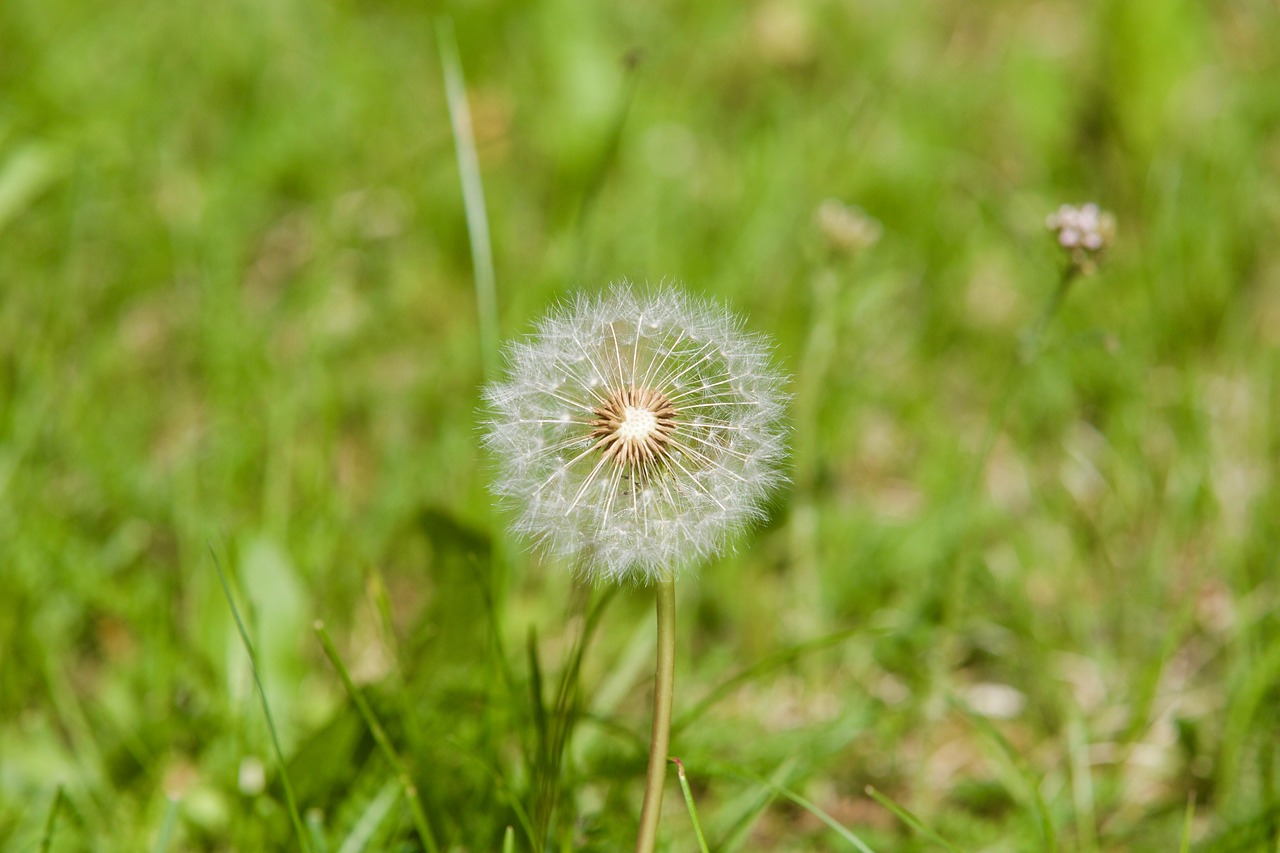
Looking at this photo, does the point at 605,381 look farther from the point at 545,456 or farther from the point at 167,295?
the point at 167,295

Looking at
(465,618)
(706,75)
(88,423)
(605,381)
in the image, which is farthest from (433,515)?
(706,75)

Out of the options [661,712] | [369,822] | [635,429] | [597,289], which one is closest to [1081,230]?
[635,429]

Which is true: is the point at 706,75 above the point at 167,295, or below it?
above

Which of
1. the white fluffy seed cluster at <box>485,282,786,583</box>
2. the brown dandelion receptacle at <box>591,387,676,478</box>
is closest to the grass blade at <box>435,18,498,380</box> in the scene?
the white fluffy seed cluster at <box>485,282,786,583</box>

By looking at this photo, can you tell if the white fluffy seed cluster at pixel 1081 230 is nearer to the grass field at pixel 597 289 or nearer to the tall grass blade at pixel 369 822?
the grass field at pixel 597 289

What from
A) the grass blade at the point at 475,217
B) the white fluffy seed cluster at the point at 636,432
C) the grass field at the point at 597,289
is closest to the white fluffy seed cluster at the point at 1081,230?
the grass field at the point at 597,289

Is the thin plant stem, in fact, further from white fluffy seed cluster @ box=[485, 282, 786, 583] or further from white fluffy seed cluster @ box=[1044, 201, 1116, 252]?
white fluffy seed cluster @ box=[1044, 201, 1116, 252]

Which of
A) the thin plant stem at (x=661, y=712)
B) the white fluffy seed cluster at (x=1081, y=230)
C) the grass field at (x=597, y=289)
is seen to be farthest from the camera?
the grass field at (x=597, y=289)

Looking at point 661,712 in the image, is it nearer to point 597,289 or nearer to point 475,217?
point 475,217
